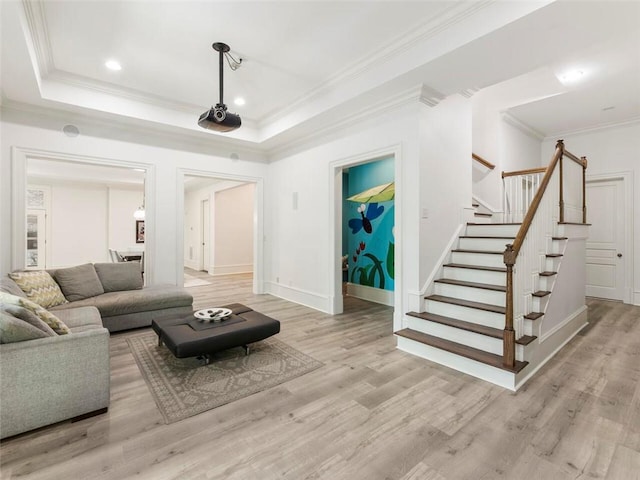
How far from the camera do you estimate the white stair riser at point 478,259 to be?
3730 millimetres

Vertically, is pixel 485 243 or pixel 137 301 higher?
pixel 485 243

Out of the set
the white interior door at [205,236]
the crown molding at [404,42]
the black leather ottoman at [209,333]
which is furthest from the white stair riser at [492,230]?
the white interior door at [205,236]

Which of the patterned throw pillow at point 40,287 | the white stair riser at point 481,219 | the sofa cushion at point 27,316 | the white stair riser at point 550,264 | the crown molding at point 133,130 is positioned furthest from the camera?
the white stair riser at point 481,219

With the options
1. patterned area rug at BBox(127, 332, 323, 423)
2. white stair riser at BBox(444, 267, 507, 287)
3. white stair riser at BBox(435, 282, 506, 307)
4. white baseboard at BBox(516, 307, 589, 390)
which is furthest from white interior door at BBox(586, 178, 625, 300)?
patterned area rug at BBox(127, 332, 323, 423)

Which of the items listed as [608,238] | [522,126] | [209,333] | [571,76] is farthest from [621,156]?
[209,333]

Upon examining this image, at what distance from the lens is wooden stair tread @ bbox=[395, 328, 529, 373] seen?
273 cm

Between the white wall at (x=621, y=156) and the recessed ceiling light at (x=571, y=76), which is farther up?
the recessed ceiling light at (x=571, y=76)

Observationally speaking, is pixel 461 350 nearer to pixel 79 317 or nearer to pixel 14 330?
pixel 14 330

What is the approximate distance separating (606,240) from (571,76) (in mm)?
3431

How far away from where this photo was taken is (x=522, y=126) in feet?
20.6

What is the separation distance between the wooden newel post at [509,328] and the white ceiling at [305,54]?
6.09ft

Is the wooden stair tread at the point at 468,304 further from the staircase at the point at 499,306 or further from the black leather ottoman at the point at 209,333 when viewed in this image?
the black leather ottoman at the point at 209,333

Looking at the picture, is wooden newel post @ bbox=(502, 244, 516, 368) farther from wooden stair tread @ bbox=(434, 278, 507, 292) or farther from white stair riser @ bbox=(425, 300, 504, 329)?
wooden stair tread @ bbox=(434, 278, 507, 292)

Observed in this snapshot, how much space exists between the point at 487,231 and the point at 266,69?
3.60 m
